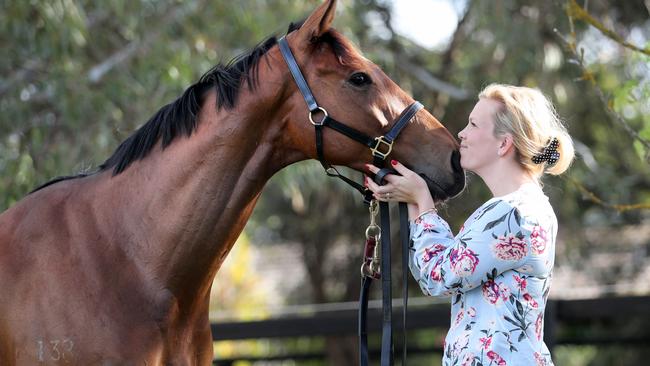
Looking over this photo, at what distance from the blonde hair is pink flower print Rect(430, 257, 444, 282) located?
1.32ft

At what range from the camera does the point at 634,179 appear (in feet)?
33.2

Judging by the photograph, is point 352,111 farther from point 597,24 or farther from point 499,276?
point 597,24

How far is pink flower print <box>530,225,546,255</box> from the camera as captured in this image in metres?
2.37

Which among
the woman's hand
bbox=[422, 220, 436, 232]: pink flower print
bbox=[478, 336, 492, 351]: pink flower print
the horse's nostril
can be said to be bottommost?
bbox=[478, 336, 492, 351]: pink flower print

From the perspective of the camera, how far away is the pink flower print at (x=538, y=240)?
7.78 feet

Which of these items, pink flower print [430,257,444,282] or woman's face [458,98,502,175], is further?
woman's face [458,98,502,175]

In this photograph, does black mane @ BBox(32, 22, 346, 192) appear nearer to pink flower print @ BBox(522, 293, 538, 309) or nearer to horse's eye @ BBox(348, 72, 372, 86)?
horse's eye @ BBox(348, 72, 372, 86)

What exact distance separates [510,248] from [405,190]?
459mm

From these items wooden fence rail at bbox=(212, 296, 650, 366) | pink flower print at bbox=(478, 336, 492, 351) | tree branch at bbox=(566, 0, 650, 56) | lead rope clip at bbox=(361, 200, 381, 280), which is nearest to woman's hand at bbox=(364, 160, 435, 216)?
lead rope clip at bbox=(361, 200, 381, 280)

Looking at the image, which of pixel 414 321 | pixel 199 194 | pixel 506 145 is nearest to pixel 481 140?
pixel 506 145

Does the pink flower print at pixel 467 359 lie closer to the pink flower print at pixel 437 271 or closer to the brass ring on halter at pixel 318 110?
the pink flower print at pixel 437 271

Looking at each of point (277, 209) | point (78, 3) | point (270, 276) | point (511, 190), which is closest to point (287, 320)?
point (78, 3)

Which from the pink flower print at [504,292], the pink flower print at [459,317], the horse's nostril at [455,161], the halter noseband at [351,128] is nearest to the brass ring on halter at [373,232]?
the halter noseband at [351,128]

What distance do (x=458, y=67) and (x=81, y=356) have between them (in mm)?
8167
